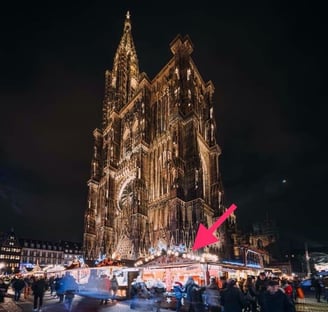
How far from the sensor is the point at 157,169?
44375 millimetres

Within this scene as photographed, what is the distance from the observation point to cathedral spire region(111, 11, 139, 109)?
64.2 meters

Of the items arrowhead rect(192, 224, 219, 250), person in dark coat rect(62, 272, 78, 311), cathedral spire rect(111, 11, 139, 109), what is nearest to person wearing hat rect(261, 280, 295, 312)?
person in dark coat rect(62, 272, 78, 311)

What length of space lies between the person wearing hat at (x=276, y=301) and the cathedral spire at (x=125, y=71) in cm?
5762

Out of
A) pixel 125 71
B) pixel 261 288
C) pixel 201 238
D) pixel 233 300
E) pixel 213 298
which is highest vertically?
pixel 125 71

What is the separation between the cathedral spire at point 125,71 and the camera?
211 feet

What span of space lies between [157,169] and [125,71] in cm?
3414

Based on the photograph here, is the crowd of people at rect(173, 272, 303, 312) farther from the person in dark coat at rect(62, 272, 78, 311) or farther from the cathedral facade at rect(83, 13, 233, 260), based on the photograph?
the cathedral facade at rect(83, 13, 233, 260)

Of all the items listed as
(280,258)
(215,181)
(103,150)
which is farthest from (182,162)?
(280,258)

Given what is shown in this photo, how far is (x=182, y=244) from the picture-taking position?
34531 millimetres

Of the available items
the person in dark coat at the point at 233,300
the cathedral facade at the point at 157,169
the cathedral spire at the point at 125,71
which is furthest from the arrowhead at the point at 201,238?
the cathedral spire at the point at 125,71

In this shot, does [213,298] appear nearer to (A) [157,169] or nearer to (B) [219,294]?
(B) [219,294]

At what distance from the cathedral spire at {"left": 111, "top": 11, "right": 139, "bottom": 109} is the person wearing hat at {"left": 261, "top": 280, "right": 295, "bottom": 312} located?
5762 centimetres

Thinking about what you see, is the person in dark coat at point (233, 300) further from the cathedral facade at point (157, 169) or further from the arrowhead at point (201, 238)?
the cathedral facade at point (157, 169)

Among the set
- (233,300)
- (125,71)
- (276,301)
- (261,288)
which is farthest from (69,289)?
(125,71)
